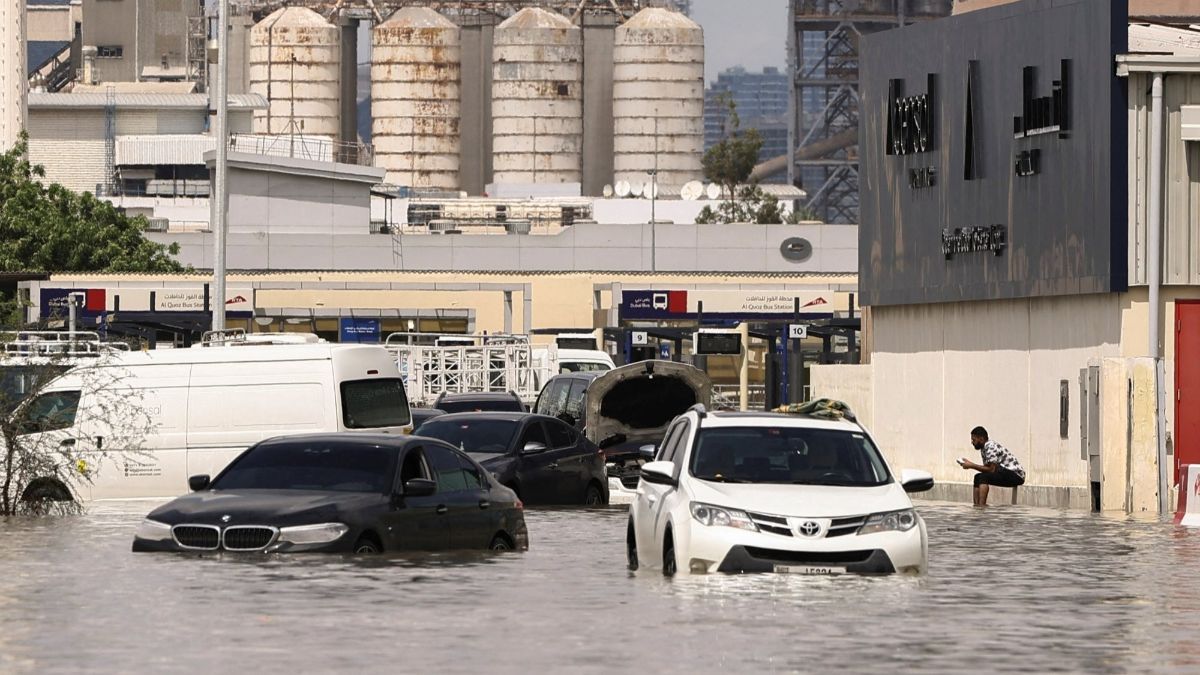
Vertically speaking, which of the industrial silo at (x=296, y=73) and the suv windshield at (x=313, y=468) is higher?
the industrial silo at (x=296, y=73)

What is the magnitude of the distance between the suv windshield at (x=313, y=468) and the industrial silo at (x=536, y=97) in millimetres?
137702

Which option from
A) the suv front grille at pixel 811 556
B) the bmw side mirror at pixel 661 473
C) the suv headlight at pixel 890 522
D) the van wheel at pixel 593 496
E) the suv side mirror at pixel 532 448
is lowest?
the van wheel at pixel 593 496

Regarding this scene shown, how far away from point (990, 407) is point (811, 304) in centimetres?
4823

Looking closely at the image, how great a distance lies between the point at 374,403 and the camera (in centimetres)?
3005

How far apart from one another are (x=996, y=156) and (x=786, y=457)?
762 inches

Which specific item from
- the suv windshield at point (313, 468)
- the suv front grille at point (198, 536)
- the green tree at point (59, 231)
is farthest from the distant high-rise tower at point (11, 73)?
the suv front grille at point (198, 536)

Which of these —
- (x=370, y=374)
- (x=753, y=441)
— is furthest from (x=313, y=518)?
(x=370, y=374)

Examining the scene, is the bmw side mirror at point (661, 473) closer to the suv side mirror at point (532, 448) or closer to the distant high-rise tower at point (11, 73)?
the suv side mirror at point (532, 448)

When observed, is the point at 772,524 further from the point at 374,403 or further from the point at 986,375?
the point at 986,375

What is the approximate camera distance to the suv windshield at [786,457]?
19203 mm

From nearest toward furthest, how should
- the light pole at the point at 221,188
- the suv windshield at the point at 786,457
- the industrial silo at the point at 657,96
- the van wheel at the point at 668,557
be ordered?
the van wheel at the point at 668,557
the suv windshield at the point at 786,457
the light pole at the point at 221,188
the industrial silo at the point at 657,96

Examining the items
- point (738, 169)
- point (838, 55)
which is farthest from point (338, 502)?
point (838, 55)

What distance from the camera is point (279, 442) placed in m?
20.7

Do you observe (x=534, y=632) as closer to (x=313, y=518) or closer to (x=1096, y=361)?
(x=313, y=518)
